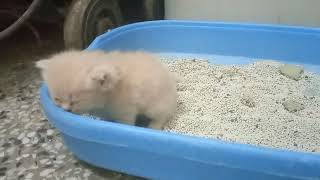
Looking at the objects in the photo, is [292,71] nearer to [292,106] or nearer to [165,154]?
[292,106]

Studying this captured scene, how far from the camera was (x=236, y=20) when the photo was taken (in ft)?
6.34

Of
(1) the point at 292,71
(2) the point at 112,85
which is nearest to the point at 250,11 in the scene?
(1) the point at 292,71

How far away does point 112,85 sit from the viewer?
1.08 m

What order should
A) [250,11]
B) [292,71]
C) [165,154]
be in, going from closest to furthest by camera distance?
[165,154], [292,71], [250,11]

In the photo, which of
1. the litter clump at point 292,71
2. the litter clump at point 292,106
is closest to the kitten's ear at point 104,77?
the litter clump at point 292,106

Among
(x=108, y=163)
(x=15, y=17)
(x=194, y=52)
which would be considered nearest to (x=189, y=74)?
(x=194, y=52)

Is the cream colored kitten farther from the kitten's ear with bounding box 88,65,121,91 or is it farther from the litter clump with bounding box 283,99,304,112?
the litter clump with bounding box 283,99,304,112

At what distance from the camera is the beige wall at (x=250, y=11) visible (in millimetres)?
1801

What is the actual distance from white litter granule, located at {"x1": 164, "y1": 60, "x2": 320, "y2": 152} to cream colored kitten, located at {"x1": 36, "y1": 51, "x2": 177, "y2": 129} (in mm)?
138

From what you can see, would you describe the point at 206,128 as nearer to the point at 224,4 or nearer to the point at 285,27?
the point at 285,27

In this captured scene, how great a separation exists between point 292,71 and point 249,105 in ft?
1.02

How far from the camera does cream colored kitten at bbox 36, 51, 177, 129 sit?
1.07 metres

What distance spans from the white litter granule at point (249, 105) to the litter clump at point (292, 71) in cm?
2

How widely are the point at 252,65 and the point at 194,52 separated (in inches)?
10.6
